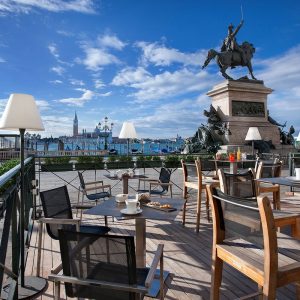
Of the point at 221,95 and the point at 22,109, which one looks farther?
the point at 221,95

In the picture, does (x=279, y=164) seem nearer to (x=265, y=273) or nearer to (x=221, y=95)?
(x=265, y=273)

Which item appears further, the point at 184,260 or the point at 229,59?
the point at 229,59

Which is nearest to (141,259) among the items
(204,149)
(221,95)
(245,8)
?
(204,149)

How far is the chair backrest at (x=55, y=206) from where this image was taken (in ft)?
10.8

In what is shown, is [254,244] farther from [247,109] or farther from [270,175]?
[247,109]

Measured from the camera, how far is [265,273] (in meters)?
1.89

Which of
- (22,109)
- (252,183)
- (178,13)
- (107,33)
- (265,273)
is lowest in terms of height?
(265,273)

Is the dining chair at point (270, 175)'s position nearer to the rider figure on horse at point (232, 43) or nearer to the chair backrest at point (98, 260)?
the chair backrest at point (98, 260)

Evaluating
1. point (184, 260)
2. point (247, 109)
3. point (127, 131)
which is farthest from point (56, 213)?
point (247, 109)

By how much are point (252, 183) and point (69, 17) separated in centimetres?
1004

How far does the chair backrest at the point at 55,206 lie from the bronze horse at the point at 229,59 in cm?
1656

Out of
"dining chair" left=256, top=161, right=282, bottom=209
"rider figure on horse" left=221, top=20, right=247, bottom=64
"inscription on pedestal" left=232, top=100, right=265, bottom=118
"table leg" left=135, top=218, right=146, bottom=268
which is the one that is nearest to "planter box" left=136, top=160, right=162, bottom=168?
"dining chair" left=256, top=161, right=282, bottom=209

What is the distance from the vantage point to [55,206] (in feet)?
11.7

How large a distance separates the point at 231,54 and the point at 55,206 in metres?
18.1
